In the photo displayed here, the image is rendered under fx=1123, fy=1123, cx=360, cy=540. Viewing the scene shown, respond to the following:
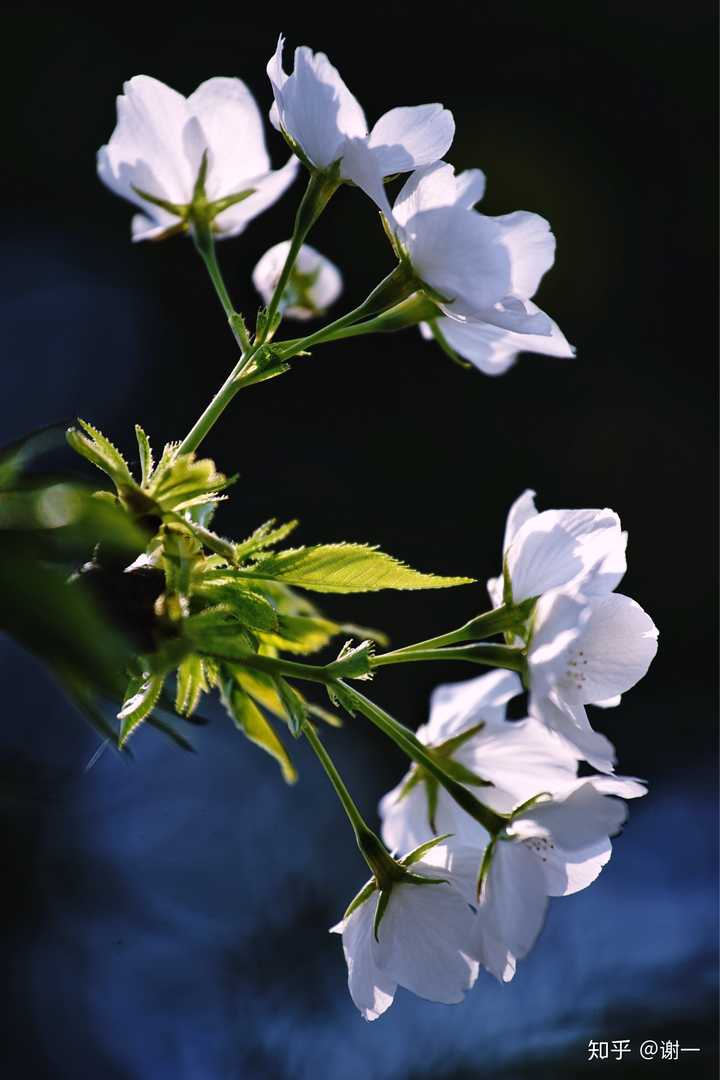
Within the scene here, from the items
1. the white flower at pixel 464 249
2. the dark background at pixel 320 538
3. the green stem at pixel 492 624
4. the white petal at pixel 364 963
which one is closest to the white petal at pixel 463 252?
the white flower at pixel 464 249

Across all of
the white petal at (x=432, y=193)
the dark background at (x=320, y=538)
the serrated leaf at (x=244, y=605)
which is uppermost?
the white petal at (x=432, y=193)

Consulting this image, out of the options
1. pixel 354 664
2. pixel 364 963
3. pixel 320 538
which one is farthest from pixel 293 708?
pixel 320 538

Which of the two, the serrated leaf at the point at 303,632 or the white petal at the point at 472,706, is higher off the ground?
the serrated leaf at the point at 303,632

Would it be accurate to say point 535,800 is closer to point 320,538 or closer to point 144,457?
point 144,457

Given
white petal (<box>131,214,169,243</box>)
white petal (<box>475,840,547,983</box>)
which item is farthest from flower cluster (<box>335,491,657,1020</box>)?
white petal (<box>131,214,169,243</box>)

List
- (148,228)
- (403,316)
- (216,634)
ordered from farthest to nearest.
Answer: (148,228) → (403,316) → (216,634)

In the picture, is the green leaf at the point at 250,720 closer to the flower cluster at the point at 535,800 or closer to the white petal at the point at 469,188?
the flower cluster at the point at 535,800
